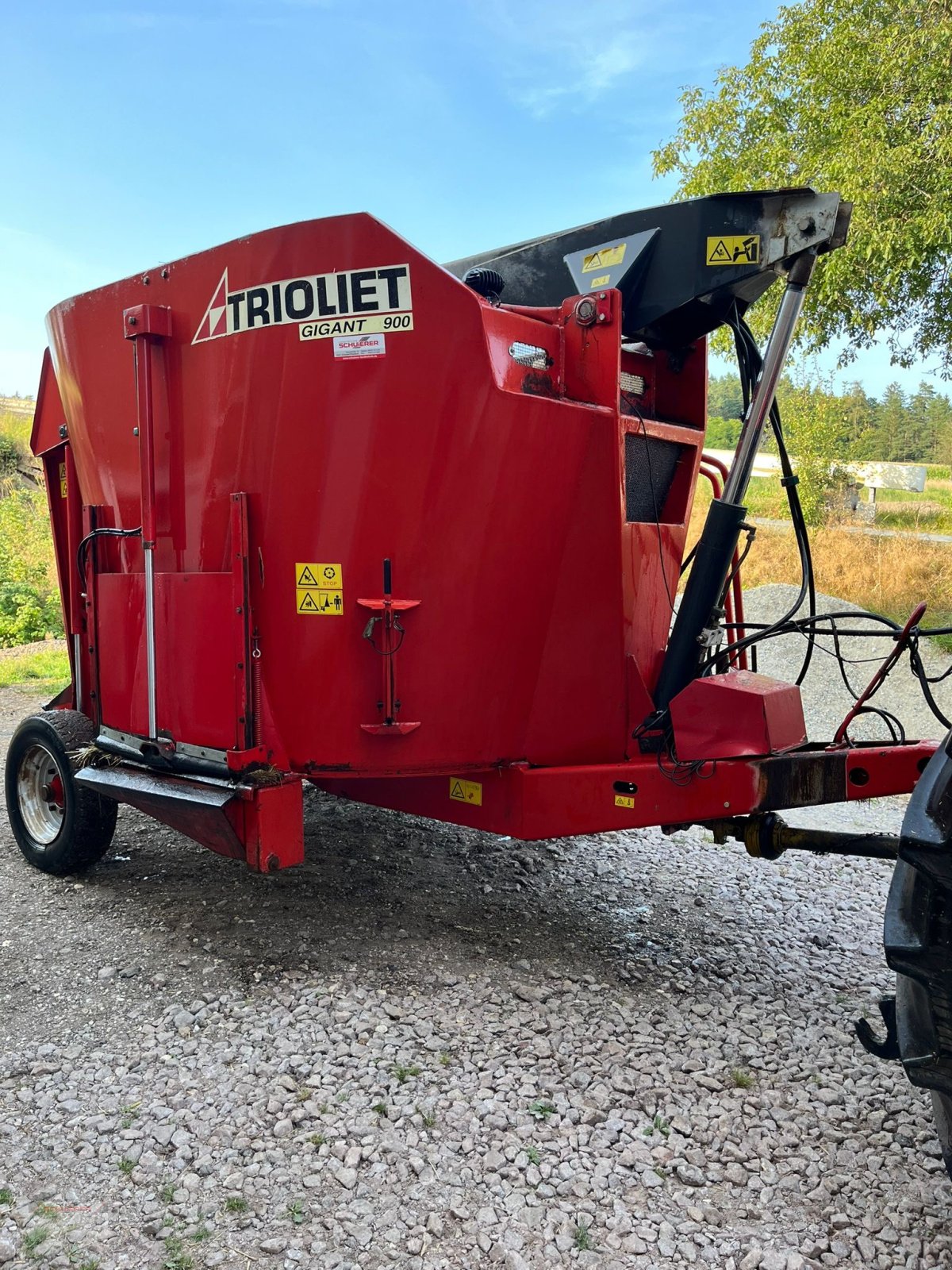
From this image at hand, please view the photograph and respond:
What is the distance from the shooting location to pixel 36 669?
10570mm

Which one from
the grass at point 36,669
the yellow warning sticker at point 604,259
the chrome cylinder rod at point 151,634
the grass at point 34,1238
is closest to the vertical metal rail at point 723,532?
the yellow warning sticker at point 604,259

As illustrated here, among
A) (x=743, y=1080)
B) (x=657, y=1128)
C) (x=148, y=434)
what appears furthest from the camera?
(x=148, y=434)

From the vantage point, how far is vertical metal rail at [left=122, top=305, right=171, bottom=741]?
3.56 m

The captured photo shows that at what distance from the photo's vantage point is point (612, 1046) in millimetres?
2988

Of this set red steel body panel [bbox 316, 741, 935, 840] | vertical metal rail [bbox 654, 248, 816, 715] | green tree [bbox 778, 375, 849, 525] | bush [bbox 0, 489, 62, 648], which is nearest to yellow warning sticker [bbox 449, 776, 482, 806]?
red steel body panel [bbox 316, 741, 935, 840]

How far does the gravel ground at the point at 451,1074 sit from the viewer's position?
7.34 feet

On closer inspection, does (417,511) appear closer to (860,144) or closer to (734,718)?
(734,718)

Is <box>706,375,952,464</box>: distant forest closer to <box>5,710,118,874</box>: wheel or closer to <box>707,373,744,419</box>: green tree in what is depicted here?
<box>707,373,744,419</box>: green tree

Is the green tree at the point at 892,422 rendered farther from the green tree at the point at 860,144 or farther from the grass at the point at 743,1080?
the grass at the point at 743,1080

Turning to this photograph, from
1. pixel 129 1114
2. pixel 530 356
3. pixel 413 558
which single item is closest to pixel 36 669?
pixel 413 558

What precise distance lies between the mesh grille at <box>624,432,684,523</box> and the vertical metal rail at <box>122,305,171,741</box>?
1.79 m

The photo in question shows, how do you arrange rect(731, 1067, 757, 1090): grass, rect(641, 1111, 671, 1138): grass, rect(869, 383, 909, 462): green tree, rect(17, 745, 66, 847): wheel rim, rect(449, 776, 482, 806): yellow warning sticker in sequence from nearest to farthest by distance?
rect(641, 1111, 671, 1138): grass < rect(731, 1067, 757, 1090): grass < rect(449, 776, 482, 806): yellow warning sticker < rect(17, 745, 66, 847): wheel rim < rect(869, 383, 909, 462): green tree

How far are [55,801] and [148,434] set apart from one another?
75.1 inches

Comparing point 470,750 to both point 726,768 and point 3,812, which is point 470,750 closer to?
point 726,768
